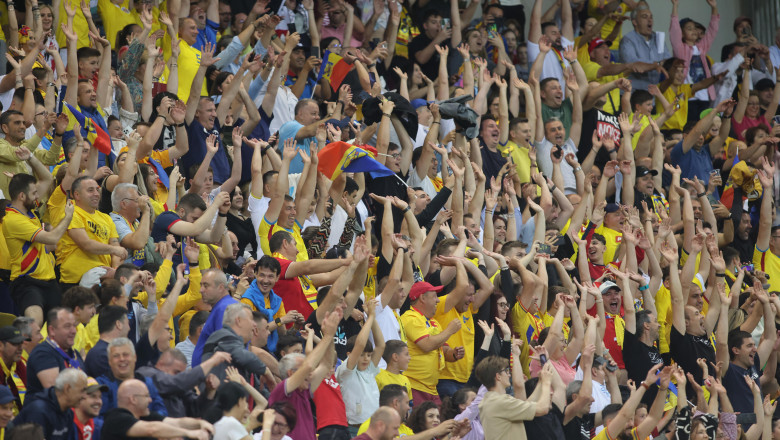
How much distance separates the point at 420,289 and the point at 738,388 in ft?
11.1

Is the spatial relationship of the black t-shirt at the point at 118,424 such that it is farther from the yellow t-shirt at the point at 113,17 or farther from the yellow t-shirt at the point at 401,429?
the yellow t-shirt at the point at 113,17

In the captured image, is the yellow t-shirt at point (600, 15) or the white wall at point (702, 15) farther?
the white wall at point (702, 15)

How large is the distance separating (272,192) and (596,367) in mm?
2907

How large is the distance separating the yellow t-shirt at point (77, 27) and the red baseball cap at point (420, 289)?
4.39m

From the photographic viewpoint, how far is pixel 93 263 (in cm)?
853

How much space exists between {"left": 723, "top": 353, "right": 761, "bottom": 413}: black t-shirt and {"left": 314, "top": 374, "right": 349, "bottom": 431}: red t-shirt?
4483mm

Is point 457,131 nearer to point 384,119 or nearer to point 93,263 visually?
point 384,119

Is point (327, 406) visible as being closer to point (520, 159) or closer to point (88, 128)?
point (88, 128)

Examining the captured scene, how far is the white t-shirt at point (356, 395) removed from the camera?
8.23 metres

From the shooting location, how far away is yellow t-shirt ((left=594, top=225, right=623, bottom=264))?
12.1m

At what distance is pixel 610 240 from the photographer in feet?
40.1

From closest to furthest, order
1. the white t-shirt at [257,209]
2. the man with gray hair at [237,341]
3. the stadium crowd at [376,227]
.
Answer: the man with gray hair at [237,341], the stadium crowd at [376,227], the white t-shirt at [257,209]

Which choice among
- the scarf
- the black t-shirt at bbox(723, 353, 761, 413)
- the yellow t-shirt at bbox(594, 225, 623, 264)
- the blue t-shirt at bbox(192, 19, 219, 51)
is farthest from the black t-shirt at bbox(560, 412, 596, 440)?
the blue t-shirt at bbox(192, 19, 219, 51)

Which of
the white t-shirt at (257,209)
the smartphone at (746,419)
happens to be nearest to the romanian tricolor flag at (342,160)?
the white t-shirt at (257,209)
